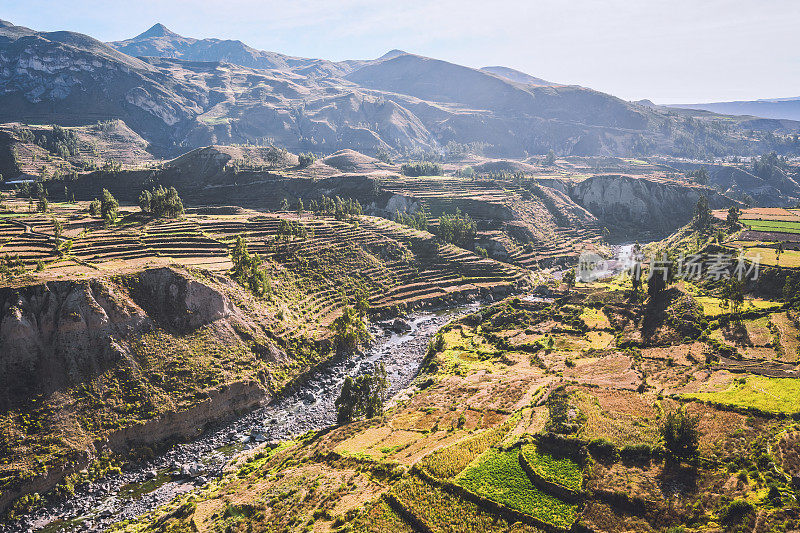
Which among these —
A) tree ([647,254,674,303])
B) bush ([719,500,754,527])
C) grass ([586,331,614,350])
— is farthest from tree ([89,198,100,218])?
tree ([647,254,674,303])

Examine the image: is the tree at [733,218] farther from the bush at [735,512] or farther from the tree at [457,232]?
the bush at [735,512]

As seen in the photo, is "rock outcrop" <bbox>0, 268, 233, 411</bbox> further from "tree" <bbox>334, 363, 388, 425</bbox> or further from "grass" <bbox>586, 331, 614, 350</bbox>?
"grass" <bbox>586, 331, 614, 350</bbox>

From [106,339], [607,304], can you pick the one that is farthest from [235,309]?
[607,304]

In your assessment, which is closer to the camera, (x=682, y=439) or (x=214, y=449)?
(x=682, y=439)

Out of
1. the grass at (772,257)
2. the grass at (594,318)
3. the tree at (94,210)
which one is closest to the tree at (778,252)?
the grass at (772,257)

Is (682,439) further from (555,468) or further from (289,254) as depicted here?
(289,254)

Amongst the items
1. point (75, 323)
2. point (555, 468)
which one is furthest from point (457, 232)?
point (75, 323)

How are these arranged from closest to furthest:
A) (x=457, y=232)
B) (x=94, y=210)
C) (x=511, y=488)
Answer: (x=511, y=488)
(x=94, y=210)
(x=457, y=232)
